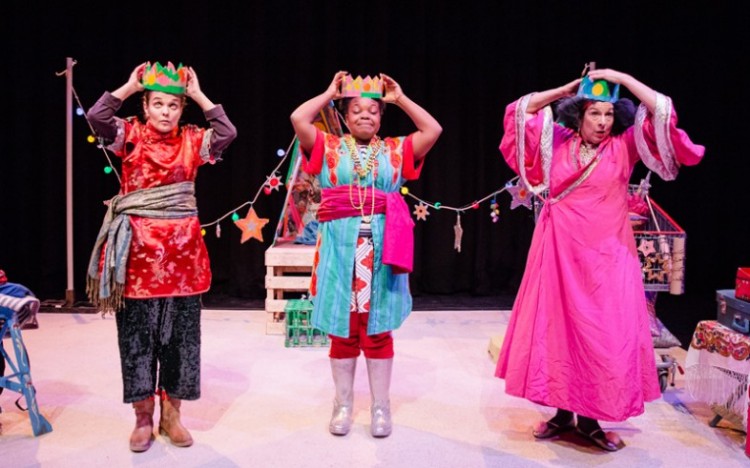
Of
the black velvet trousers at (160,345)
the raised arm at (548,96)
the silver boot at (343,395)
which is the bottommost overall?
the silver boot at (343,395)

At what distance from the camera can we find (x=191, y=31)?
5270 millimetres

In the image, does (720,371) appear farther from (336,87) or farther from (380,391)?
(336,87)

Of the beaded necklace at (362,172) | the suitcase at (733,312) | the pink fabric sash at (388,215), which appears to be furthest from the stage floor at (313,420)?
the beaded necklace at (362,172)

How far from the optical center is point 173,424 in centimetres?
262

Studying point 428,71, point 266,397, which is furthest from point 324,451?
point 428,71

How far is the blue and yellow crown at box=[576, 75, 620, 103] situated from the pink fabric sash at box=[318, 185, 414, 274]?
811mm

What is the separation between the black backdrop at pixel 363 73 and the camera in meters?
5.30

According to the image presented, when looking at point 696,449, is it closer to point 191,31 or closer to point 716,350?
point 716,350

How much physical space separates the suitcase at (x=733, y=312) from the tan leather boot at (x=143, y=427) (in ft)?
7.89

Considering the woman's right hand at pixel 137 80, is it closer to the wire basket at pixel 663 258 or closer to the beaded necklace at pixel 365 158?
the beaded necklace at pixel 365 158

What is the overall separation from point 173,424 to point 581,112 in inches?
79.1

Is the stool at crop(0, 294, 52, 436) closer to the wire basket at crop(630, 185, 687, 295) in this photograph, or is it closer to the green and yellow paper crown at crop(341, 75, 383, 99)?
the green and yellow paper crown at crop(341, 75, 383, 99)

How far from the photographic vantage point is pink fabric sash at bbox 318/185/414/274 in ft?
8.43

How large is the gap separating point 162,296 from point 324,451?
0.86 meters
